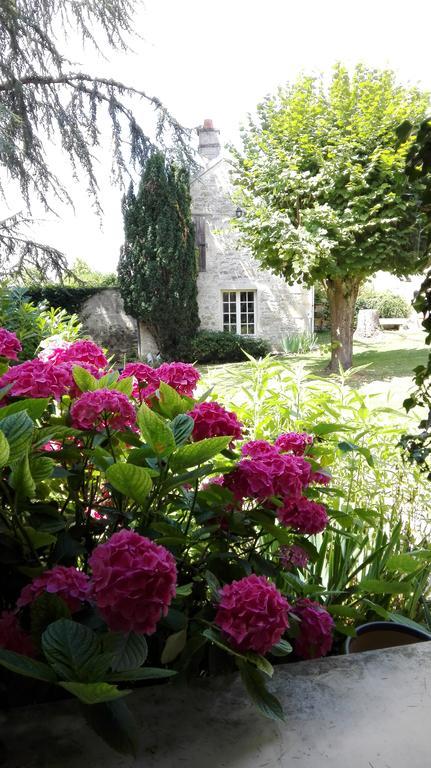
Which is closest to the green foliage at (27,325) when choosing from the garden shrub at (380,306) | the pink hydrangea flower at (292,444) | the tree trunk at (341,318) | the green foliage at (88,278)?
the pink hydrangea flower at (292,444)

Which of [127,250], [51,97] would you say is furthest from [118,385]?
[127,250]

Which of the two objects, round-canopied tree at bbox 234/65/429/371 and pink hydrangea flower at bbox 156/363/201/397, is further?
round-canopied tree at bbox 234/65/429/371

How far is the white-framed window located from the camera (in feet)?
41.3

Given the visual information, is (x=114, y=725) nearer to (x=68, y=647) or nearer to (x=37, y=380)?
(x=68, y=647)

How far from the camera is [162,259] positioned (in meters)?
11.3

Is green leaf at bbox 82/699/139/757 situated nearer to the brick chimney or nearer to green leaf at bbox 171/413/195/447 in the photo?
green leaf at bbox 171/413/195/447

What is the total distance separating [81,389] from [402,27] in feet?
11.5

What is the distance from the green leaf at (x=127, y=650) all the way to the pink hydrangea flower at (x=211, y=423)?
0.39 meters

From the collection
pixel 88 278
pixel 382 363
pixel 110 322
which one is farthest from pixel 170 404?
pixel 88 278

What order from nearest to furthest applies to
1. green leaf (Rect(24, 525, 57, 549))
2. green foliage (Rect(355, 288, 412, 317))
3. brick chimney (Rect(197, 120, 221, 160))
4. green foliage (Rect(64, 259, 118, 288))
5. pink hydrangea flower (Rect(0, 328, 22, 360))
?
green leaf (Rect(24, 525, 57, 549)) < pink hydrangea flower (Rect(0, 328, 22, 360)) < green foliage (Rect(64, 259, 118, 288)) < brick chimney (Rect(197, 120, 221, 160)) < green foliage (Rect(355, 288, 412, 317))

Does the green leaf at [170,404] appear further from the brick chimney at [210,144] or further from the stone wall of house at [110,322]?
the brick chimney at [210,144]

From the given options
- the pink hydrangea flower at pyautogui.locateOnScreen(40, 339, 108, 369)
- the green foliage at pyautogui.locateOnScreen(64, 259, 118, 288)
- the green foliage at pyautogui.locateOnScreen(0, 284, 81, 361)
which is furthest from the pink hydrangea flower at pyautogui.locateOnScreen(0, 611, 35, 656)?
the green foliage at pyautogui.locateOnScreen(64, 259, 118, 288)

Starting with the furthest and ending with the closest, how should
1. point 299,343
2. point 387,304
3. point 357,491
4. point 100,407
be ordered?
point 387,304
point 299,343
point 357,491
point 100,407

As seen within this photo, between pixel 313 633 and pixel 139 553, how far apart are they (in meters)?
0.45
